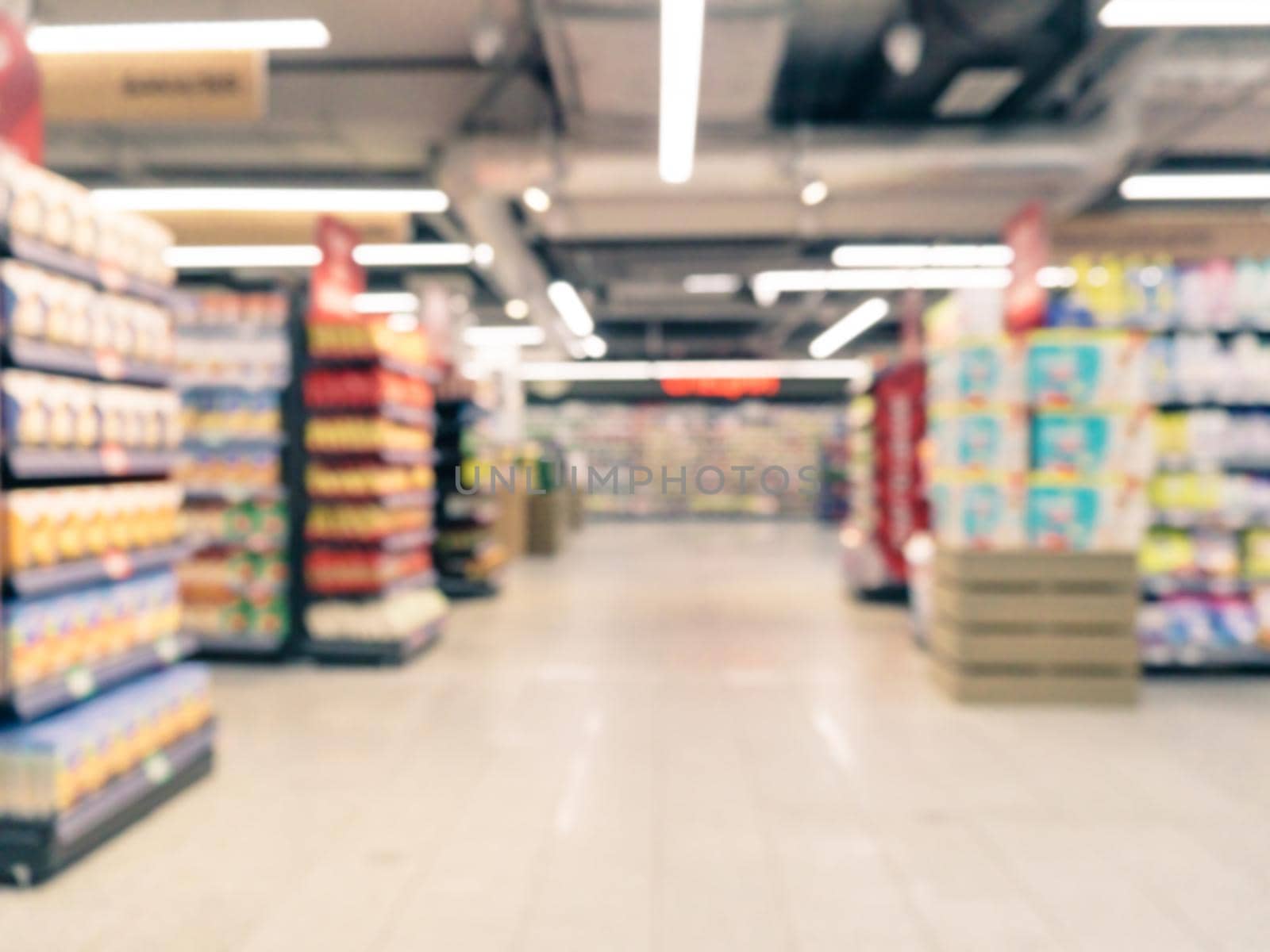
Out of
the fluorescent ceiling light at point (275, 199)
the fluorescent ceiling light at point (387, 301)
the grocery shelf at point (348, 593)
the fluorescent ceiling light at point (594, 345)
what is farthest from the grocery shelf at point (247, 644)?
the fluorescent ceiling light at point (594, 345)

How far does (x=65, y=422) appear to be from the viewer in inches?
126

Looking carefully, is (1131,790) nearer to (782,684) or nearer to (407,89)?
(782,684)

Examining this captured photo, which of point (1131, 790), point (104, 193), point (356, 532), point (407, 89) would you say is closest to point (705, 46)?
point (407, 89)

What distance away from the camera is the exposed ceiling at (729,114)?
19.3ft

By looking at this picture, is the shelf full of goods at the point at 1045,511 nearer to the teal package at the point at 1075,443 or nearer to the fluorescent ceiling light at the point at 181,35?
the teal package at the point at 1075,443

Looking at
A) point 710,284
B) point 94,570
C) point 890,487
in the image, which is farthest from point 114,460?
point 710,284

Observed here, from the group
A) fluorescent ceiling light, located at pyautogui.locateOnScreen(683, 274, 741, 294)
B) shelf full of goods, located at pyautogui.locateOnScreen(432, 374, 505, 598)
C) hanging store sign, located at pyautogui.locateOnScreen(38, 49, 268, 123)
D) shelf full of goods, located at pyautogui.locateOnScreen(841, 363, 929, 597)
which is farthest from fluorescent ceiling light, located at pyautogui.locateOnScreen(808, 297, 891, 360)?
hanging store sign, located at pyautogui.locateOnScreen(38, 49, 268, 123)

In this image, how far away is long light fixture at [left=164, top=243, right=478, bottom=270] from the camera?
10667 mm

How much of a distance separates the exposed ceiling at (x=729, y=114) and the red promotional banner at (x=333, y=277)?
4.87ft

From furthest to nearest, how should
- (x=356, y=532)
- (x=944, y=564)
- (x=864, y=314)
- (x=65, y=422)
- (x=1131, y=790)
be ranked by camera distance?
1. (x=864, y=314)
2. (x=356, y=532)
3. (x=944, y=564)
4. (x=1131, y=790)
5. (x=65, y=422)

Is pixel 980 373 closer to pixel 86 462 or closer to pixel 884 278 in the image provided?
pixel 86 462

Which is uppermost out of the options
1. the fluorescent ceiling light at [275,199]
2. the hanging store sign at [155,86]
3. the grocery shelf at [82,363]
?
the fluorescent ceiling light at [275,199]

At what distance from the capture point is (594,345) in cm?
1914

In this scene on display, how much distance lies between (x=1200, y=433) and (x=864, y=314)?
9.52m
